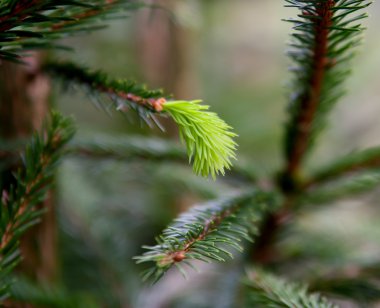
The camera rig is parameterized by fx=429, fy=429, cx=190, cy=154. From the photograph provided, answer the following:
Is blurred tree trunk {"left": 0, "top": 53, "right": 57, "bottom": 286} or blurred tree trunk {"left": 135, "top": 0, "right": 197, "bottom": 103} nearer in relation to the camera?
blurred tree trunk {"left": 0, "top": 53, "right": 57, "bottom": 286}

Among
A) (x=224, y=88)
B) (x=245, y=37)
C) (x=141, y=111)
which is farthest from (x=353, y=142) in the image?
(x=141, y=111)

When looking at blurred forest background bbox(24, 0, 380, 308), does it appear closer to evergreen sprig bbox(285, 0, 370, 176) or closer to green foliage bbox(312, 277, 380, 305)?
evergreen sprig bbox(285, 0, 370, 176)

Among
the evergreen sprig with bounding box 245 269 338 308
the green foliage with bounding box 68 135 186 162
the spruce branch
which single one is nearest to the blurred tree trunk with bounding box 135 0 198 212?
the green foliage with bounding box 68 135 186 162

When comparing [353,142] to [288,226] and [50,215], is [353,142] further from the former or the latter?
[50,215]

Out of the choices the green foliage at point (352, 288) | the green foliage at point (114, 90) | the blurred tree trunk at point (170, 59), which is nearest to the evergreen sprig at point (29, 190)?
the green foliage at point (114, 90)

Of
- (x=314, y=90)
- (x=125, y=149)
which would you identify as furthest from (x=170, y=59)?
(x=314, y=90)

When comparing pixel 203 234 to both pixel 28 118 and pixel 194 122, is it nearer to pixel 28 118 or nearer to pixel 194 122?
pixel 194 122
